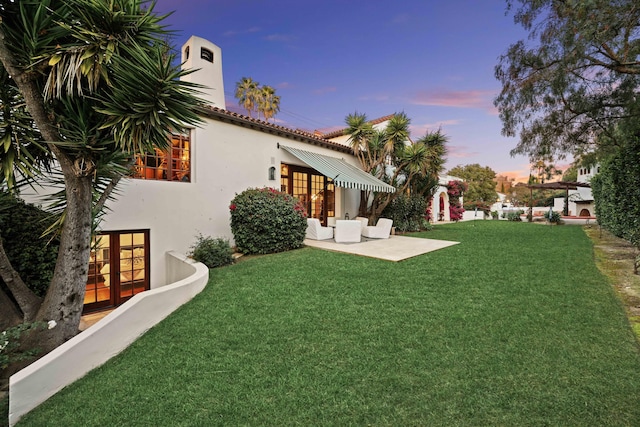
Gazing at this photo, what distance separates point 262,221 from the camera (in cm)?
1245

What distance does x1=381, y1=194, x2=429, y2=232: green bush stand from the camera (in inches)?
864

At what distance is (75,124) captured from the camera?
18.3 feet

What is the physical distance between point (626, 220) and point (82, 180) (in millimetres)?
20479

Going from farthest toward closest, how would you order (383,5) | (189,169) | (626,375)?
(383,5)
(189,169)
(626,375)

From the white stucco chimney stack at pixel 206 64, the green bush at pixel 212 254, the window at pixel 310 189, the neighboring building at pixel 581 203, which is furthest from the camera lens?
the neighboring building at pixel 581 203

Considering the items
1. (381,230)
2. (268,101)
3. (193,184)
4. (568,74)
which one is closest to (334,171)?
(381,230)

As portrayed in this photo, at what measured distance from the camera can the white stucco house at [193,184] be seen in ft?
33.5

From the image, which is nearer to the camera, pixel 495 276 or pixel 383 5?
pixel 495 276

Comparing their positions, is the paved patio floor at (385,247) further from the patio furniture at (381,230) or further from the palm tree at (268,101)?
the palm tree at (268,101)

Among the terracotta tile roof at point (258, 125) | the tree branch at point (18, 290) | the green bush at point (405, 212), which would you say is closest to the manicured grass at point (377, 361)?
the tree branch at point (18, 290)

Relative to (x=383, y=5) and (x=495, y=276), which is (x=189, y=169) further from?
(x=383, y=5)

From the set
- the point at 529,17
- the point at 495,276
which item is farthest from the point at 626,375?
the point at 529,17

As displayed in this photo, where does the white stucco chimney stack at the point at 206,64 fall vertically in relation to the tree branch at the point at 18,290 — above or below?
above

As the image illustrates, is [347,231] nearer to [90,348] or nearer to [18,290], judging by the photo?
[90,348]
